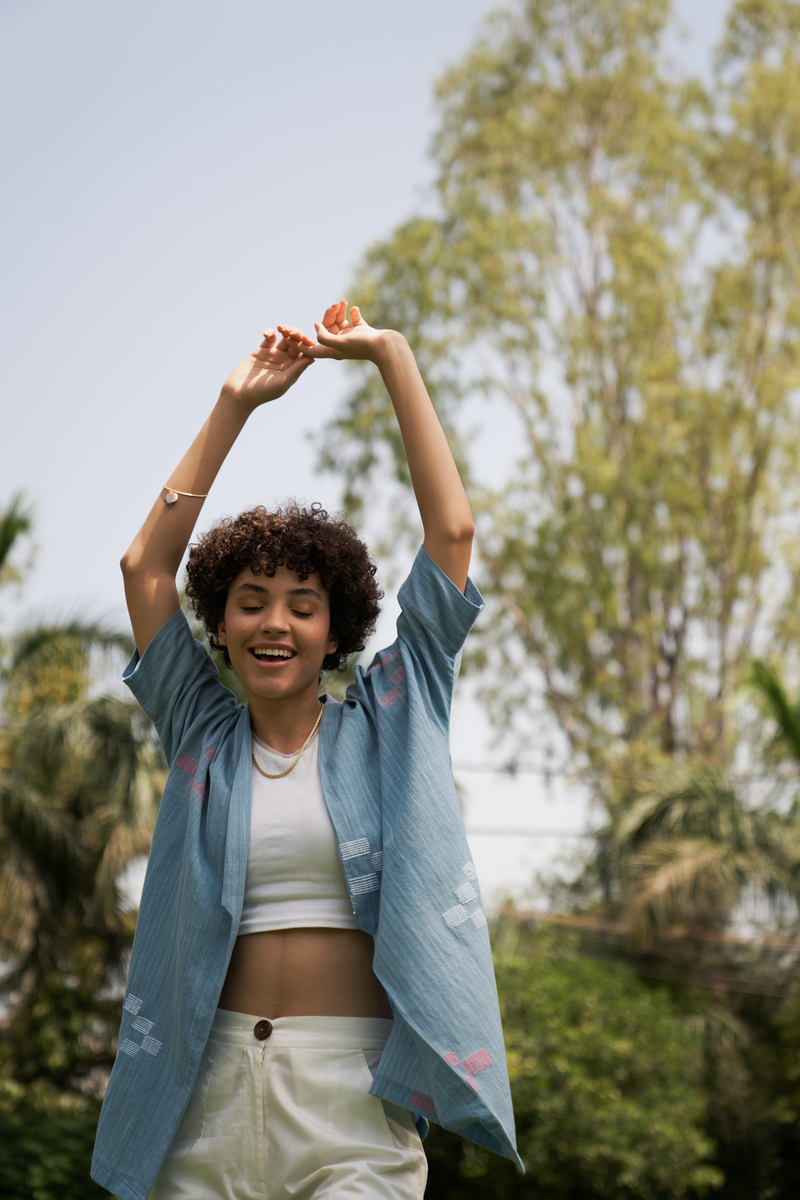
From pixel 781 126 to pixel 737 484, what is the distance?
5.24 m

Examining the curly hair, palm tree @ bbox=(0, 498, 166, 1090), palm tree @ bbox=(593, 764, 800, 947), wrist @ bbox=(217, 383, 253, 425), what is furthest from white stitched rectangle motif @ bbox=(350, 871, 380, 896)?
palm tree @ bbox=(593, 764, 800, 947)

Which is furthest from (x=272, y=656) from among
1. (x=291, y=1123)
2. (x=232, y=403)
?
(x=291, y=1123)

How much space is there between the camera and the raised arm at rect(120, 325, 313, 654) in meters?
2.32

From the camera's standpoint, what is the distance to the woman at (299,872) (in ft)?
6.65

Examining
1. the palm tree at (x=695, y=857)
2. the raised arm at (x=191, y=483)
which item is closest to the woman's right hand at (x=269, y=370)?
the raised arm at (x=191, y=483)

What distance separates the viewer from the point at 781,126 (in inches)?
730

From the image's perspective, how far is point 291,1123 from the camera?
6.61 ft

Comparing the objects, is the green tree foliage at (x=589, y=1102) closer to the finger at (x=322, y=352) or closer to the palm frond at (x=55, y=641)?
the palm frond at (x=55, y=641)

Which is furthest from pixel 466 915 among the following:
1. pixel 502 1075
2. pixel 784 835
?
pixel 784 835

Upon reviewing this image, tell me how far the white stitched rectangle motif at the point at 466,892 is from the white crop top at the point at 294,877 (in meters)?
0.18

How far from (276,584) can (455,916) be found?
65 cm

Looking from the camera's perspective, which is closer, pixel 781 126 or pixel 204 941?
pixel 204 941

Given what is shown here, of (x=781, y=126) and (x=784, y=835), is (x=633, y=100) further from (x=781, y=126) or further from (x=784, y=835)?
(x=784, y=835)

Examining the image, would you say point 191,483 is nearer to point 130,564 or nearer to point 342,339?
point 130,564
